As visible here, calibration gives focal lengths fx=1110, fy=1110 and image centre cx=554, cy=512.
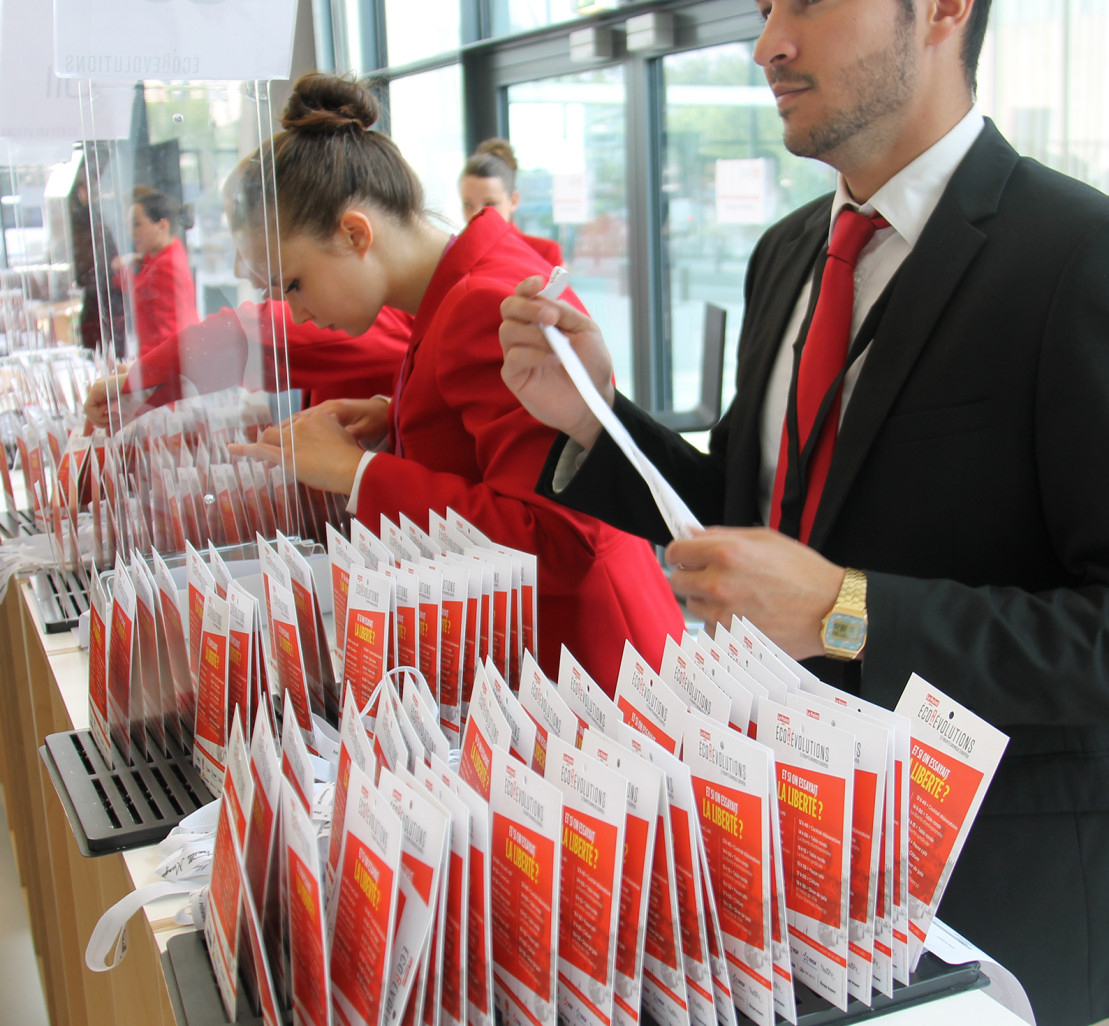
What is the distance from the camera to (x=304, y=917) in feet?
Result: 2.76

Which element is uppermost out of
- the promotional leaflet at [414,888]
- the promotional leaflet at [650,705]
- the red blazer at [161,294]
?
the red blazer at [161,294]

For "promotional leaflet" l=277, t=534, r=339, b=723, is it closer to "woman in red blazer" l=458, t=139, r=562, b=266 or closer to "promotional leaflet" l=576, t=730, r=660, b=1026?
"promotional leaflet" l=576, t=730, r=660, b=1026

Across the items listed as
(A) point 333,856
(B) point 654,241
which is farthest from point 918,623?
(B) point 654,241

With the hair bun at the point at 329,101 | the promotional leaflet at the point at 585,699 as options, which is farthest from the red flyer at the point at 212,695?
the hair bun at the point at 329,101

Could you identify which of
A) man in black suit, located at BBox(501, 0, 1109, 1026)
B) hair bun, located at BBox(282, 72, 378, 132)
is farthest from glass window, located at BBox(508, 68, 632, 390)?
man in black suit, located at BBox(501, 0, 1109, 1026)

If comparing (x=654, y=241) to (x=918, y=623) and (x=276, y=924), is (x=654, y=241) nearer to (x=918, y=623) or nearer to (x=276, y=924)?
(x=918, y=623)

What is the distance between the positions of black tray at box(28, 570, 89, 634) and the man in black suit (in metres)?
1.30

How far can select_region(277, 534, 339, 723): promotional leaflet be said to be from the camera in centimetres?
137

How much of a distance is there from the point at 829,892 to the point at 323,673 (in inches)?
29.5

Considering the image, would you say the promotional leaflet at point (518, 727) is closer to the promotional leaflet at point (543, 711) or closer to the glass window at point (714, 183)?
the promotional leaflet at point (543, 711)

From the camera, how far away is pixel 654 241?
5.25 meters

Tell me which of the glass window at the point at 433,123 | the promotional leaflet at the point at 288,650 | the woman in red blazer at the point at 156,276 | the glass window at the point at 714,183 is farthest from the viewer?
the glass window at the point at 433,123

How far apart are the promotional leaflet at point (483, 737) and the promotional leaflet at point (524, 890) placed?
45 millimetres

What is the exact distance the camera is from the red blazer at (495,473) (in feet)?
5.92
